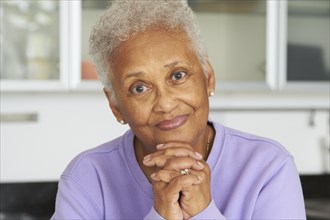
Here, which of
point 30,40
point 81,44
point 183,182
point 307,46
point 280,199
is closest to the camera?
point 183,182

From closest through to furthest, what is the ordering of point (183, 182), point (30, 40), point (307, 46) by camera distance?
1. point (183, 182)
2. point (30, 40)
3. point (307, 46)

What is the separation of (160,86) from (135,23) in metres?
0.12

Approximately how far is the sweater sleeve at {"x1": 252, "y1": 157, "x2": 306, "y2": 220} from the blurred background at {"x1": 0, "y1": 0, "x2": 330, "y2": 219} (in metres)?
1.22

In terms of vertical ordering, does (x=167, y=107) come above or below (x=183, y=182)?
above

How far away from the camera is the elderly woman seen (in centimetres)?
103

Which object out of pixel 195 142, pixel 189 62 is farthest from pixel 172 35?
pixel 195 142

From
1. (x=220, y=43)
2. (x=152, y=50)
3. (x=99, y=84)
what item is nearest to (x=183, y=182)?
(x=152, y=50)

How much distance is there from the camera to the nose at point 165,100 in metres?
1.04

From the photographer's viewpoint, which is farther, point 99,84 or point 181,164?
point 99,84

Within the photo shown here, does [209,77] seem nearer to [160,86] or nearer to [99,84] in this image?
[160,86]

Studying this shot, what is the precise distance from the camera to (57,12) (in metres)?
2.30

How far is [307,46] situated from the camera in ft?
8.29

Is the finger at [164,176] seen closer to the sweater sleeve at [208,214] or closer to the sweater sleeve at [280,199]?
the sweater sleeve at [208,214]

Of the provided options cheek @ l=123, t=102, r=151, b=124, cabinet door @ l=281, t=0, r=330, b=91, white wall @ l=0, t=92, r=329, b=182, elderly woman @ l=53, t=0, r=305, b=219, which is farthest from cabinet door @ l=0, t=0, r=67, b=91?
cheek @ l=123, t=102, r=151, b=124
